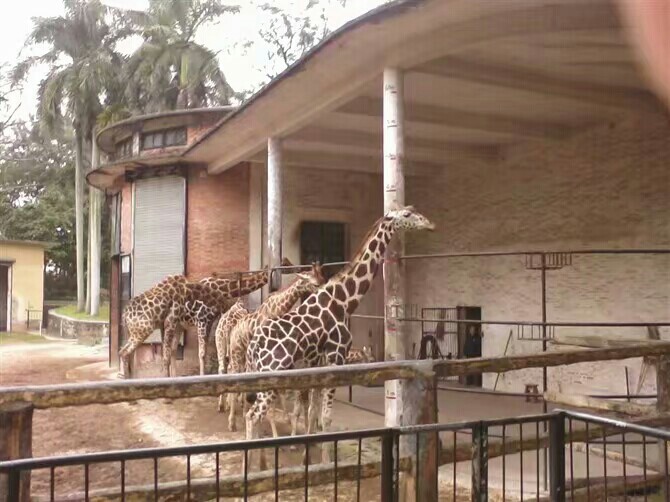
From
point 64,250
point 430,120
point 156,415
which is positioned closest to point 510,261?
point 430,120

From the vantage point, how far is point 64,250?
118 ft

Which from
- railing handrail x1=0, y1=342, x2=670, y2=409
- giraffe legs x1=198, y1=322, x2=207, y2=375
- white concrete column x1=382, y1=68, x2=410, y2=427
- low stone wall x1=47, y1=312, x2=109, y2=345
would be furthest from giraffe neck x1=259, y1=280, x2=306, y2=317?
low stone wall x1=47, y1=312, x2=109, y2=345

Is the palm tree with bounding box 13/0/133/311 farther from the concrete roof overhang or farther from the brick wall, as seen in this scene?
the brick wall

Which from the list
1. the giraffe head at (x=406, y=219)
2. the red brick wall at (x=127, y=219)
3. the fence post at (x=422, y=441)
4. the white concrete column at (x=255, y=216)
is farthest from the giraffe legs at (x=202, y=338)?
the fence post at (x=422, y=441)

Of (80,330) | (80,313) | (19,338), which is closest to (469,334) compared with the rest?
(80,330)

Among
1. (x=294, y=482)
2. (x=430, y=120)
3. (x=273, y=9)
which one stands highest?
(x=273, y=9)

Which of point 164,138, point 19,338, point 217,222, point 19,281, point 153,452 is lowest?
point 19,338

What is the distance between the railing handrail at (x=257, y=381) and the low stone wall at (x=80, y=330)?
21.0 m

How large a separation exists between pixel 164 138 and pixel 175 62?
1638cm

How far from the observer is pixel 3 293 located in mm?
28703

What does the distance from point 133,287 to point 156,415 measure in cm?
399

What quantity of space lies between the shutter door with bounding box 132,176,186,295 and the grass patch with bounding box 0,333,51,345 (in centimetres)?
1381

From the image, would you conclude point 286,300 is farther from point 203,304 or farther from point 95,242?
point 95,242

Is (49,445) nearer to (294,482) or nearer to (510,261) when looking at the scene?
(294,482)
